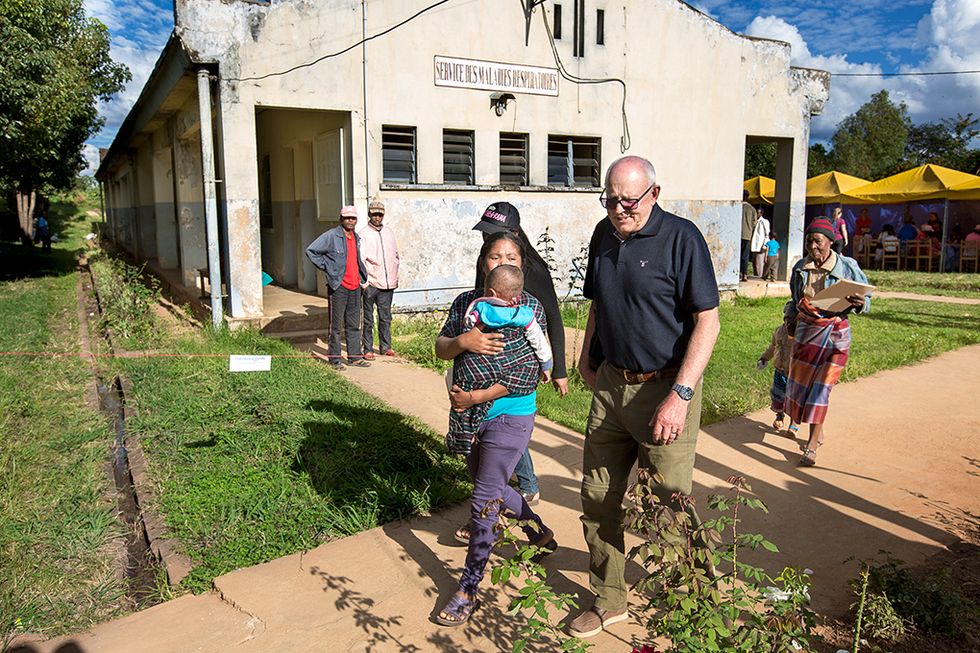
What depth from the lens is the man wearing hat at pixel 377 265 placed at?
Answer: 28.0ft

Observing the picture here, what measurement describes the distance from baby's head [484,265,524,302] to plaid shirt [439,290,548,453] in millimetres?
158

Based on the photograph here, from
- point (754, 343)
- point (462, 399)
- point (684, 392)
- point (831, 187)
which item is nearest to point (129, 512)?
point (462, 399)

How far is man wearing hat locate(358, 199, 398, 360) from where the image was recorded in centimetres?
854

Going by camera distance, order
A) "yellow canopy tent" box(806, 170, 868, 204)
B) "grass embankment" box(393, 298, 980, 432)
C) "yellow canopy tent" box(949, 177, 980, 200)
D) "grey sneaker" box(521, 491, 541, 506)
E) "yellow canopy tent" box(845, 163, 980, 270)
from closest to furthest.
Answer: "grey sneaker" box(521, 491, 541, 506) → "grass embankment" box(393, 298, 980, 432) → "yellow canopy tent" box(949, 177, 980, 200) → "yellow canopy tent" box(845, 163, 980, 270) → "yellow canopy tent" box(806, 170, 868, 204)

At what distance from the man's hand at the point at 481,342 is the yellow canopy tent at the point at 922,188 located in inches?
829

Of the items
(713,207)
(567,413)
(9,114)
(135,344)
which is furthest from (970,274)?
(9,114)

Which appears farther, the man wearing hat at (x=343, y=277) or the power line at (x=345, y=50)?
the power line at (x=345, y=50)

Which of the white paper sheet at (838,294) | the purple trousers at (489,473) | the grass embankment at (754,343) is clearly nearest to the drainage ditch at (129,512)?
the purple trousers at (489,473)

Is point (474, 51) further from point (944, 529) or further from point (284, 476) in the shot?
point (944, 529)

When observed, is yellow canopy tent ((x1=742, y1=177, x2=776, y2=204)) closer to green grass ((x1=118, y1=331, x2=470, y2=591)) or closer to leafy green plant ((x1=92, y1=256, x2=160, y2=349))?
leafy green plant ((x1=92, y1=256, x2=160, y2=349))

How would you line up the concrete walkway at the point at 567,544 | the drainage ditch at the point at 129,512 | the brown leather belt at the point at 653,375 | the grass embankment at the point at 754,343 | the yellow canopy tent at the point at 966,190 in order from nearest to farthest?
the brown leather belt at the point at 653,375 < the concrete walkway at the point at 567,544 < the drainage ditch at the point at 129,512 < the grass embankment at the point at 754,343 < the yellow canopy tent at the point at 966,190

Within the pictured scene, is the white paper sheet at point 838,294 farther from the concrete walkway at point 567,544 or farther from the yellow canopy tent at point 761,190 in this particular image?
the yellow canopy tent at point 761,190

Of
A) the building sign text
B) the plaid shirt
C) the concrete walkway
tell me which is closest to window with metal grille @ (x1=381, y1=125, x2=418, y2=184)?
the building sign text

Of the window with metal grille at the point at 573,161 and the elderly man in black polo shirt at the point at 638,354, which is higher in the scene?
the window with metal grille at the point at 573,161
